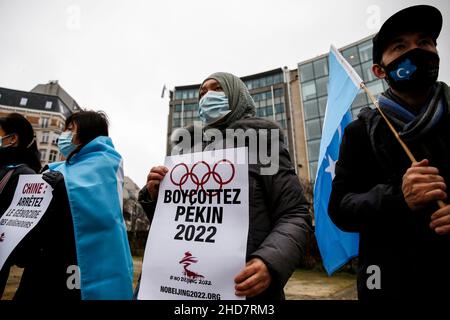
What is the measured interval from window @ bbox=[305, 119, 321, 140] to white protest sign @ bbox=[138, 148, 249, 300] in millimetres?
23917

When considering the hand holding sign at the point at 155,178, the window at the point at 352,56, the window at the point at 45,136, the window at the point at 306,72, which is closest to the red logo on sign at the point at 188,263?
the hand holding sign at the point at 155,178

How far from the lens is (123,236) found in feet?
6.59

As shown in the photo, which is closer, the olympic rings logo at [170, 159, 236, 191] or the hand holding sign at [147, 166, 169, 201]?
the olympic rings logo at [170, 159, 236, 191]

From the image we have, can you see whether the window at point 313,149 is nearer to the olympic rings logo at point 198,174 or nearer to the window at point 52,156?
the olympic rings logo at point 198,174

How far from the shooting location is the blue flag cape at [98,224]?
5.76 feet

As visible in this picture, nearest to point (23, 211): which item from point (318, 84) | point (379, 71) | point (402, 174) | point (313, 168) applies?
point (402, 174)

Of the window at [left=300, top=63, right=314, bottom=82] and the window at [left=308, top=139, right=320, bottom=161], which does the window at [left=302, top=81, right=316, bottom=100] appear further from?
the window at [left=308, top=139, right=320, bottom=161]

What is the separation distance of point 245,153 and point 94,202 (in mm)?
1302

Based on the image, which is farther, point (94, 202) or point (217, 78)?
point (94, 202)

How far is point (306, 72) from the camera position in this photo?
2600 centimetres

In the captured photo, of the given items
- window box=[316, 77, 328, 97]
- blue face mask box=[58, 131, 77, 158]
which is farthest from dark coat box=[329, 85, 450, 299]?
window box=[316, 77, 328, 97]

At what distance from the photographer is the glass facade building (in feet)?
72.2
